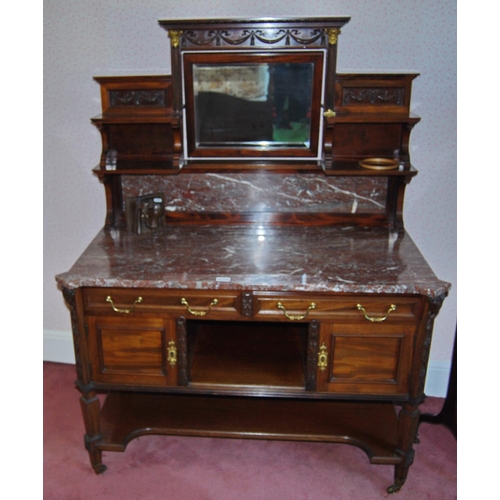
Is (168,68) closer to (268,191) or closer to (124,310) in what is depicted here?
(268,191)

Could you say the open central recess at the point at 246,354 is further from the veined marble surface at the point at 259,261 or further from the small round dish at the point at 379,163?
the small round dish at the point at 379,163

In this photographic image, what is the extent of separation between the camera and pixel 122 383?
85.4 inches

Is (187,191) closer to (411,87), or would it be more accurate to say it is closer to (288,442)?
(411,87)

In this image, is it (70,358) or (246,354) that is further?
(70,358)

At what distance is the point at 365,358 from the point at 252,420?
63 centimetres

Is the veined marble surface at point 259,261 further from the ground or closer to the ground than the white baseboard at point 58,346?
further from the ground

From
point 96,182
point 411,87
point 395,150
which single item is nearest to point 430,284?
point 395,150

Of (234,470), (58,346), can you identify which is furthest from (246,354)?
(58,346)

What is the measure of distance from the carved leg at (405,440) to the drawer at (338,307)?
407 millimetres

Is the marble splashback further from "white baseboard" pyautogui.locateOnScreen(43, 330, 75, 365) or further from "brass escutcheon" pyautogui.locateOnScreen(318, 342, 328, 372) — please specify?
"white baseboard" pyautogui.locateOnScreen(43, 330, 75, 365)

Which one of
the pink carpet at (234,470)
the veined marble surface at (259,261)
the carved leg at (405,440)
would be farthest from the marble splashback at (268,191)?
the pink carpet at (234,470)

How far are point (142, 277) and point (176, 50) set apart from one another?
98 cm

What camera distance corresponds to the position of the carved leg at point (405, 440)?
2123 mm

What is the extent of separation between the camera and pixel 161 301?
2023 millimetres
